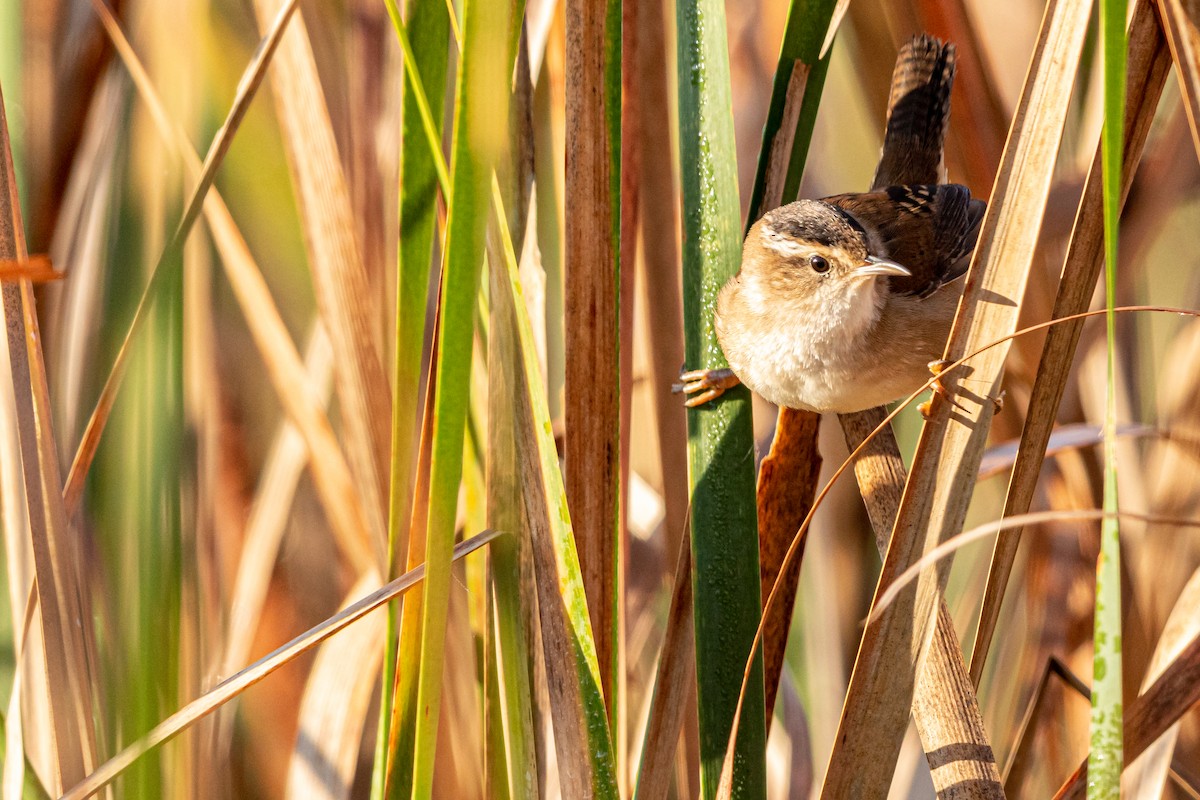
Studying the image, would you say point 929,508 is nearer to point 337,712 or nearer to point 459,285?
point 459,285

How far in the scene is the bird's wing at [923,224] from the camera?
6.15 ft

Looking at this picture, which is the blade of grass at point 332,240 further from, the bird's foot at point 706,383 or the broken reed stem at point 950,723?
the broken reed stem at point 950,723

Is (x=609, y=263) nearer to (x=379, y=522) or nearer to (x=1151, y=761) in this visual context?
(x=379, y=522)

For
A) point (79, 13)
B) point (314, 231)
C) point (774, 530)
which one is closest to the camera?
point (774, 530)

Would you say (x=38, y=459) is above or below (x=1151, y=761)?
above

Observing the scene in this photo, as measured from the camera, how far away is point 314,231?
5.05ft

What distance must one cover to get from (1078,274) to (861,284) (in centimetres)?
74

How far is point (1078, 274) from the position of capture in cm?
98

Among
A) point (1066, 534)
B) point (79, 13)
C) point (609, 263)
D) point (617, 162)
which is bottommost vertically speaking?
point (1066, 534)

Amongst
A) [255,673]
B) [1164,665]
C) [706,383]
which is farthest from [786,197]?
[255,673]

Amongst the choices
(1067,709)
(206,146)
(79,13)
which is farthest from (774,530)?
(79,13)

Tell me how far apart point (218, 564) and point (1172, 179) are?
190 centimetres

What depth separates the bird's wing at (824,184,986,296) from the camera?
1.88 metres

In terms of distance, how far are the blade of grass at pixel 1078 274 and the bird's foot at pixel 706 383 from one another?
396 millimetres
